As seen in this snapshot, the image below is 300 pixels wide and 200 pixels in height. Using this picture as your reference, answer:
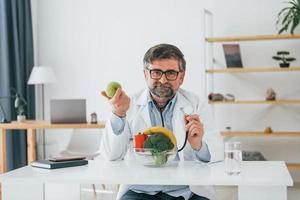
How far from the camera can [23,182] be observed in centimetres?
183

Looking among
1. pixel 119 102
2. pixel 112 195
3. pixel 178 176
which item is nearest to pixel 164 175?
pixel 178 176

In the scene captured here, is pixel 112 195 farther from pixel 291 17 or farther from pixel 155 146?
pixel 155 146

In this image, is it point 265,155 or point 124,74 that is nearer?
point 265,155

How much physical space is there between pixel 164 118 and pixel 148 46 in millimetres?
3130

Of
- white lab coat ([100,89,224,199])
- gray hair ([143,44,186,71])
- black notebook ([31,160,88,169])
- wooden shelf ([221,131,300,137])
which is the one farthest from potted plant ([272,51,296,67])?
black notebook ([31,160,88,169])

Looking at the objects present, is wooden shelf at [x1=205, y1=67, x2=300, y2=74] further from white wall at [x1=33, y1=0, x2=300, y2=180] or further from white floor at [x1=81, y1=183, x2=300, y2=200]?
white floor at [x1=81, y1=183, x2=300, y2=200]

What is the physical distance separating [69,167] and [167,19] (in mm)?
3437

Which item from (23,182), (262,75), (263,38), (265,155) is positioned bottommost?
(265,155)

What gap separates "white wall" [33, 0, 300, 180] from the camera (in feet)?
16.4

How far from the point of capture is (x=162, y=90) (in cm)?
218

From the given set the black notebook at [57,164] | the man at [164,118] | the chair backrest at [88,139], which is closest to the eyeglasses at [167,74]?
the man at [164,118]

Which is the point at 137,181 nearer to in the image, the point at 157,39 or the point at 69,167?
the point at 69,167

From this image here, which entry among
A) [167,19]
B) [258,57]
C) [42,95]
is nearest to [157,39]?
[167,19]

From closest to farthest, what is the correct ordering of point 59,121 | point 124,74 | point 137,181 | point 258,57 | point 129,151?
1. point 137,181
2. point 129,151
3. point 59,121
4. point 258,57
5. point 124,74
